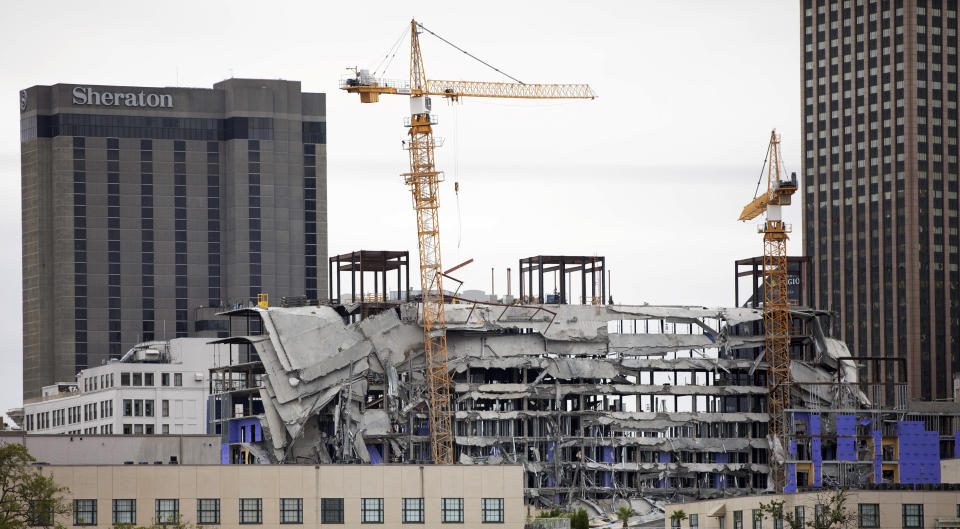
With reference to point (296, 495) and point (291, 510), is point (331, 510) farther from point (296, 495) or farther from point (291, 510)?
point (291, 510)

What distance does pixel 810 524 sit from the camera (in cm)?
12962

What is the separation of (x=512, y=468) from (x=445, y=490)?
5.56 m

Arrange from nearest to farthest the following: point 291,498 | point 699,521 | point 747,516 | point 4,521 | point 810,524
Answer: point 4,521
point 810,524
point 291,498
point 747,516
point 699,521

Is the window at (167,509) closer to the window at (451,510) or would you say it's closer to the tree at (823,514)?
the window at (451,510)

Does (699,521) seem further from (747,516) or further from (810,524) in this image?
(810,524)

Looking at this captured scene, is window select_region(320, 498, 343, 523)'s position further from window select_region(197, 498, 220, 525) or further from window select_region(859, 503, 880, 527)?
window select_region(859, 503, 880, 527)

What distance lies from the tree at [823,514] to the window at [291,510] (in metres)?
34.3

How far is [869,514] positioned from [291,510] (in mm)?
→ 42796

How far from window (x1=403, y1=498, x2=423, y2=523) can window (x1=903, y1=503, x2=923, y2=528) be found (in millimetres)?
35698

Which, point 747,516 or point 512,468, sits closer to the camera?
point 512,468

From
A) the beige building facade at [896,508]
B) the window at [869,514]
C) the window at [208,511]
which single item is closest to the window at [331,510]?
the window at [208,511]

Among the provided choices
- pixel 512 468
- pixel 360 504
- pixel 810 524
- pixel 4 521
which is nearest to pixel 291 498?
pixel 360 504

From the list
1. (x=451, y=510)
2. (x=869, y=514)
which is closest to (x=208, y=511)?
(x=451, y=510)

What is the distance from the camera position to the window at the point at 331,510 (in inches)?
5502
